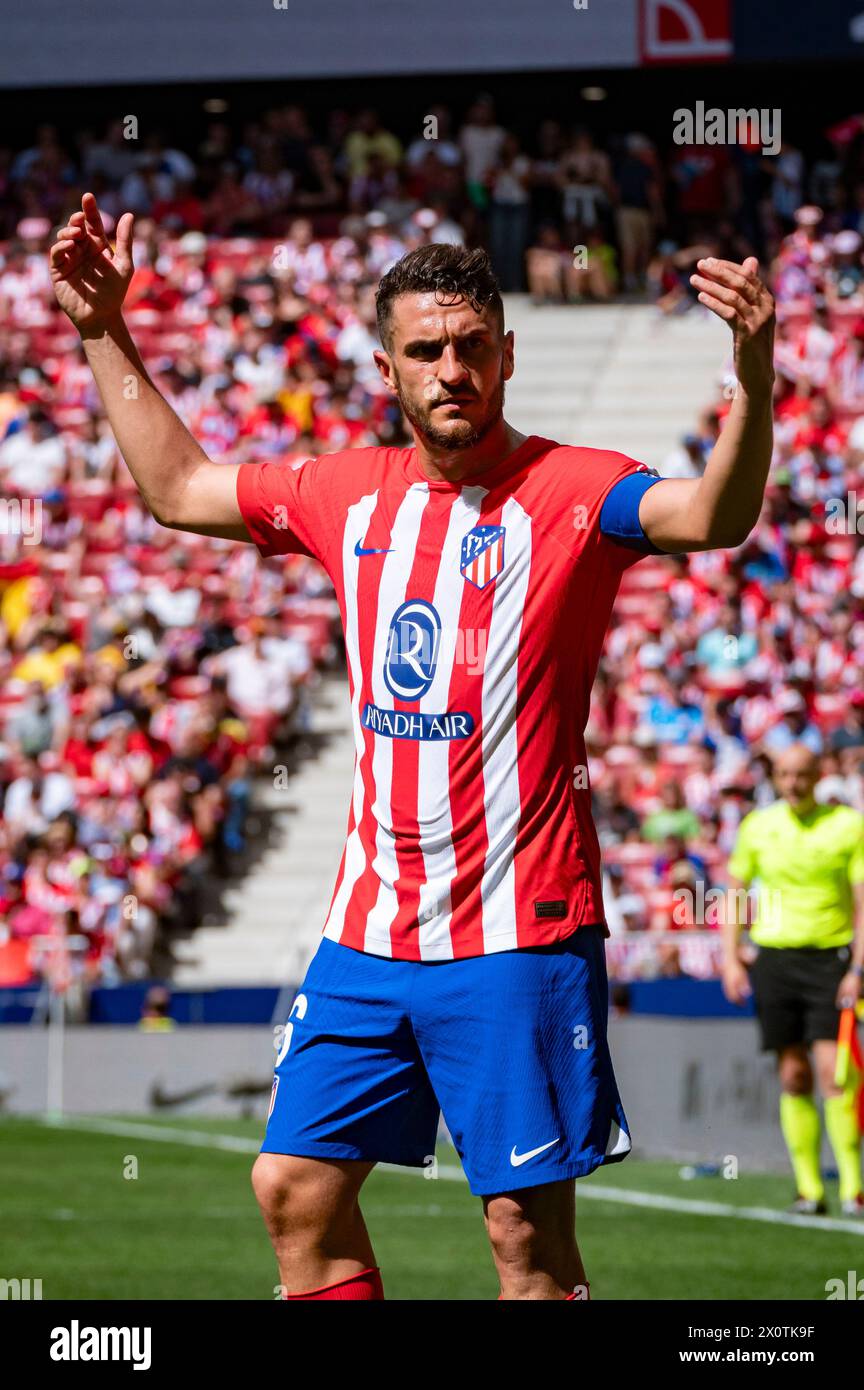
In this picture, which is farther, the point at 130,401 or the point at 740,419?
the point at 130,401

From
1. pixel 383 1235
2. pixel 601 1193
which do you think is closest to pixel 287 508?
pixel 383 1235

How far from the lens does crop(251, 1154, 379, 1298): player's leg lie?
4.34 metres

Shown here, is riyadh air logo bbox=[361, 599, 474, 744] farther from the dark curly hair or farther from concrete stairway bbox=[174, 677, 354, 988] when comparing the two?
Answer: concrete stairway bbox=[174, 677, 354, 988]

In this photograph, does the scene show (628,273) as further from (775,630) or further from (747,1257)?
(747,1257)

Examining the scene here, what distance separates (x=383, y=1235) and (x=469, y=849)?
6286mm

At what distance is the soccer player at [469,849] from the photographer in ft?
14.0

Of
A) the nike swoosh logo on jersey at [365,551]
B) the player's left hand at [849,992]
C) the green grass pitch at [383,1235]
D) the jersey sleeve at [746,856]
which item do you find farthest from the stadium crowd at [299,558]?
the nike swoosh logo on jersey at [365,551]

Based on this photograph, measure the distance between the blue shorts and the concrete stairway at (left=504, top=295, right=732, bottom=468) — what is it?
59.6ft

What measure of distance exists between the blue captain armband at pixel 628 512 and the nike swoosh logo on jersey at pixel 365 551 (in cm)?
42

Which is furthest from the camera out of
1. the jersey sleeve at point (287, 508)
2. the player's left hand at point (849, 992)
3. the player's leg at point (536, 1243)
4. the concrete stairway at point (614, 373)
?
the concrete stairway at point (614, 373)

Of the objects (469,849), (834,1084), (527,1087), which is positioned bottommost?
(834,1084)

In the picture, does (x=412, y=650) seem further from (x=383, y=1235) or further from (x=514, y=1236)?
(x=383, y=1235)

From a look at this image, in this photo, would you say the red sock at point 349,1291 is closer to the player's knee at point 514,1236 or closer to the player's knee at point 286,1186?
the player's knee at point 286,1186

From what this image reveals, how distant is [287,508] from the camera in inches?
185
